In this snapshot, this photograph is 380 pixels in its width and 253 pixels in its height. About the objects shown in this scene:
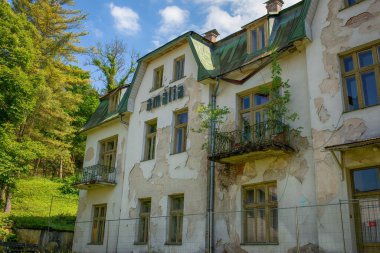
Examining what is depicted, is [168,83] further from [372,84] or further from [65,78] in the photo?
[65,78]

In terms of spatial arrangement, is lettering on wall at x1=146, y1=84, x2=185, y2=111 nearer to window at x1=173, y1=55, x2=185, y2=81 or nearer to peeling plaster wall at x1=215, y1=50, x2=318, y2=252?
window at x1=173, y1=55, x2=185, y2=81

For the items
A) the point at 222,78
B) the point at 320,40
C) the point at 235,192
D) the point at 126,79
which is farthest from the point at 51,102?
the point at 320,40

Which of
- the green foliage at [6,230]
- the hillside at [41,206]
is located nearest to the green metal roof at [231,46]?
the green foliage at [6,230]

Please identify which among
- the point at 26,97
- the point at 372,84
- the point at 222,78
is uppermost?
the point at 26,97

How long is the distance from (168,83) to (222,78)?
343cm

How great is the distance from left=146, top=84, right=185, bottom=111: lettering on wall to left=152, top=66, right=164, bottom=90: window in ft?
2.27

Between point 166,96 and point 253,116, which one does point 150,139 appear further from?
point 253,116

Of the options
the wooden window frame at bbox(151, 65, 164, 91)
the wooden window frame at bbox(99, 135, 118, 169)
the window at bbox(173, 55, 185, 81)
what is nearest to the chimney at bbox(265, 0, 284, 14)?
the window at bbox(173, 55, 185, 81)

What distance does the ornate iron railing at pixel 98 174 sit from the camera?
1753cm

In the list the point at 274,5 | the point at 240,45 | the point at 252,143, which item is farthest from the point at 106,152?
the point at 274,5

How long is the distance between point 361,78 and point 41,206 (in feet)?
73.9

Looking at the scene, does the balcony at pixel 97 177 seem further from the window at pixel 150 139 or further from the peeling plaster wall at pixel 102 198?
the window at pixel 150 139

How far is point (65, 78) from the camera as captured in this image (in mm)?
29250

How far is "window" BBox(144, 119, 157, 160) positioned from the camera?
16.4 m
